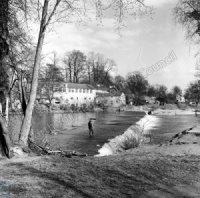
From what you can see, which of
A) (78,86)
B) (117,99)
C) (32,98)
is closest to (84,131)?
(32,98)

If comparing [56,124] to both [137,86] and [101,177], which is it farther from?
[137,86]

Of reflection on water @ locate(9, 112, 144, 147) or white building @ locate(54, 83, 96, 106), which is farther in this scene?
white building @ locate(54, 83, 96, 106)

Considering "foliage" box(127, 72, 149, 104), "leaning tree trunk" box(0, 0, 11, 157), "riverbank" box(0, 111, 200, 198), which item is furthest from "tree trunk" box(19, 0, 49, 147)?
"foliage" box(127, 72, 149, 104)

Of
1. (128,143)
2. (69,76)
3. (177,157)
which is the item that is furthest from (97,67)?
(177,157)

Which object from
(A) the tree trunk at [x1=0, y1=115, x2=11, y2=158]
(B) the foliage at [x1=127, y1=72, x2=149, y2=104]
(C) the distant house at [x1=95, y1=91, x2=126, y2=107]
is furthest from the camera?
(B) the foliage at [x1=127, y1=72, x2=149, y2=104]

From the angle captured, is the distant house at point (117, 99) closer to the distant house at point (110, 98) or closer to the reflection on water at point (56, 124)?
the distant house at point (110, 98)

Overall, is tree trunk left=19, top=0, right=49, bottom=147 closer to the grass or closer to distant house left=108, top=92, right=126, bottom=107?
the grass

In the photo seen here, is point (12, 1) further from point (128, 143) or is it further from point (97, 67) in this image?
point (97, 67)

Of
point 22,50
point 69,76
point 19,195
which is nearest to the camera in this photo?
point 19,195

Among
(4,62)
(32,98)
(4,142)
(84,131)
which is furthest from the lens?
(84,131)

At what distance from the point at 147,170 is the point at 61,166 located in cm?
198

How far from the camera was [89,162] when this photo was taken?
22.4 feet

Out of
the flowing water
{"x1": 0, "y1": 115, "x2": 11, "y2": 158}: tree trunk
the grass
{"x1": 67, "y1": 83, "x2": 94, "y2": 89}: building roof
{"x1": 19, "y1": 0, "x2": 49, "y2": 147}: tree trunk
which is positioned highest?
{"x1": 67, "y1": 83, "x2": 94, "y2": 89}: building roof

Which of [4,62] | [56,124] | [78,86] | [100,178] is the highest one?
[78,86]
